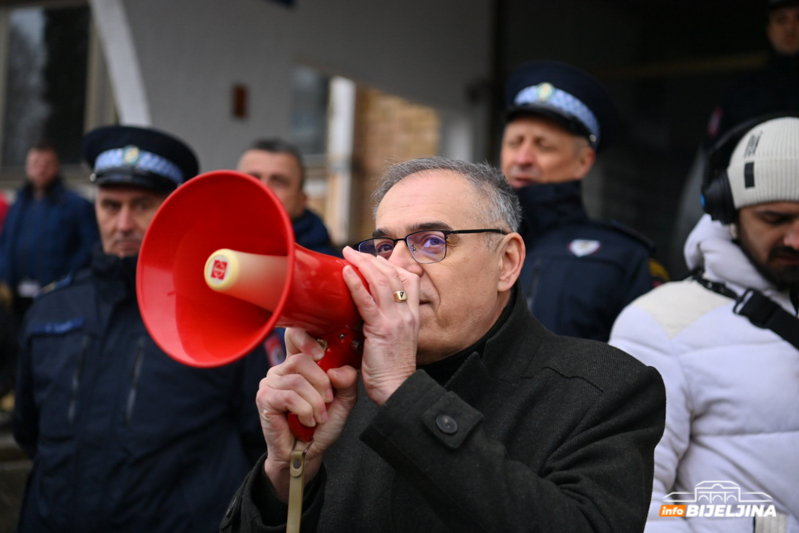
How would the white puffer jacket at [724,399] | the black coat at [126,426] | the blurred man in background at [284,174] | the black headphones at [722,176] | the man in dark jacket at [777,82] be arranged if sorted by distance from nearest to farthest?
the white puffer jacket at [724,399], the black headphones at [722,176], the black coat at [126,426], the man in dark jacket at [777,82], the blurred man in background at [284,174]

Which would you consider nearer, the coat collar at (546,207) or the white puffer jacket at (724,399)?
the white puffer jacket at (724,399)

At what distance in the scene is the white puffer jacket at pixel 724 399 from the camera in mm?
2289

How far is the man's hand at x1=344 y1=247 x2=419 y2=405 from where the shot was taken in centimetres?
166

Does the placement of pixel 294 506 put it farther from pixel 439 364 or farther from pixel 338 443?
pixel 439 364

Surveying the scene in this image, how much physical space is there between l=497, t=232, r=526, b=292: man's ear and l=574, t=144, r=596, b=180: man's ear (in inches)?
58.3

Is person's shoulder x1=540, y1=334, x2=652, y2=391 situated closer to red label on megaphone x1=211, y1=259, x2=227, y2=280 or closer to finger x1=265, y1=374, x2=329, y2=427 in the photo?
finger x1=265, y1=374, x2=329, y2=427

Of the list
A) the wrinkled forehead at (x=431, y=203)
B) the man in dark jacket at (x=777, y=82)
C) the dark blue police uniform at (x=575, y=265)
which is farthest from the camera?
the man in dark jacket at (x=777, y=82)

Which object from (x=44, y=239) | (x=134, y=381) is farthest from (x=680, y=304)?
(x=44, y=239)

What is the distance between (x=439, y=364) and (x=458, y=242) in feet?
0.98

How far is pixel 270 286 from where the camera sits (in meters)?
1.62

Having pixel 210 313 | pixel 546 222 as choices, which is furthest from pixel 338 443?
pixel 546 222

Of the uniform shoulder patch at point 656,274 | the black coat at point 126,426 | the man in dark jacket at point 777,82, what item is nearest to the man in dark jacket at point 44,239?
the black coat at point 126,426

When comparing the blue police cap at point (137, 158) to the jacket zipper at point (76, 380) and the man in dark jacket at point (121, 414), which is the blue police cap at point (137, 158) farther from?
the jacket zipper at point (76, 380)

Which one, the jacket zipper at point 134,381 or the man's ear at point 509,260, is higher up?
the man's ear at point 509,260
